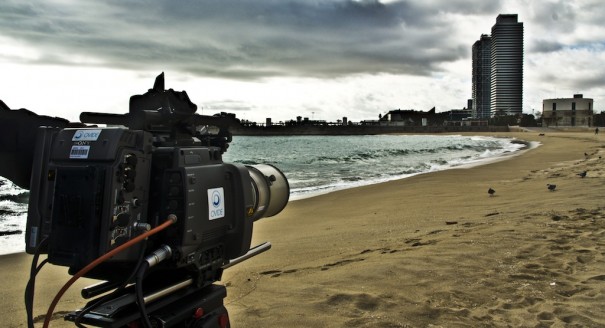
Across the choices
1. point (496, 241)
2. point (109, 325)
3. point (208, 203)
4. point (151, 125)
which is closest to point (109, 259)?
point (109, 325)

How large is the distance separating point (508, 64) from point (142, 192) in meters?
203

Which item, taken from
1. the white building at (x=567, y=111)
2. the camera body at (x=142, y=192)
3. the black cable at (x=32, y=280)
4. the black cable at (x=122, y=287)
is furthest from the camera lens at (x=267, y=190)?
the white building at (x=567, y=111)

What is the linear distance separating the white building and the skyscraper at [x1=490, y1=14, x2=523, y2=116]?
59004 millimetres

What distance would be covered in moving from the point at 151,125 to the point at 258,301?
1.98 metres

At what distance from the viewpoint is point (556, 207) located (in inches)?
279

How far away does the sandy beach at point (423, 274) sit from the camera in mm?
3443

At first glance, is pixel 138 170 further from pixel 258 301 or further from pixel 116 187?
pixel 258 301

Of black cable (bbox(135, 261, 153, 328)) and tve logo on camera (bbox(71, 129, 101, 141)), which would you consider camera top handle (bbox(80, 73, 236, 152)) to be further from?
black cable (bbox(135, 261, 153, 328))

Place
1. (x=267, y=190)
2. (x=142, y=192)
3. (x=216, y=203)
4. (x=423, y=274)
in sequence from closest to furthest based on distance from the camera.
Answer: (x=142, y=192), (x=216, y=203), (x=267, y=190), (x=423, y=274)

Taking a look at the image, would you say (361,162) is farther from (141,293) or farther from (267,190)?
(141,293)

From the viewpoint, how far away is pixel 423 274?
424 cm

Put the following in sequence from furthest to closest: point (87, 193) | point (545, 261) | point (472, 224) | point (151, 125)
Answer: point (472, 224) → point (545, 261) → point (151, 125) → point (87, 193)

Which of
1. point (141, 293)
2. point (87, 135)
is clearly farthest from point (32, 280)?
point (87, 135)

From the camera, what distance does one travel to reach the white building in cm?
11470
